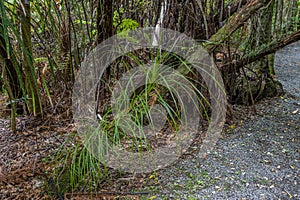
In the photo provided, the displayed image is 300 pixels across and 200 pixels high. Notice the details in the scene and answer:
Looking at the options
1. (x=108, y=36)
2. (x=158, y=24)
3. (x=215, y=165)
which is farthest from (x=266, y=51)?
(x=108, y=36)

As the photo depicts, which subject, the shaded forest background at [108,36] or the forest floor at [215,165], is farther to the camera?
the shaded forest background at [108,36]

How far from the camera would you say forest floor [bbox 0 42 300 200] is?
991 millimetres

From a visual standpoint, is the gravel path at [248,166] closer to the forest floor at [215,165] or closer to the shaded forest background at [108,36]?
the forest floor at [215,165]

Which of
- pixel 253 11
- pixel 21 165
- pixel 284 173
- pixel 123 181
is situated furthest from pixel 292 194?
pixel 21 165

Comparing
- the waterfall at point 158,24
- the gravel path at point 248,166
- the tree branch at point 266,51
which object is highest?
the waterfall at point 158,24

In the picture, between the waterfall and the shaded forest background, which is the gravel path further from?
the waterfall

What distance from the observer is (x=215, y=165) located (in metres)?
1.15

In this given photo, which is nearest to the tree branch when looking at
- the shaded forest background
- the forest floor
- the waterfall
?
the shaded forest background

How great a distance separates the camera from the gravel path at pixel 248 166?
3.23 feet

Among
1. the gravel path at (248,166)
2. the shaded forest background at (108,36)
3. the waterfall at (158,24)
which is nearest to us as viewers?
the gravel path at (248,166)

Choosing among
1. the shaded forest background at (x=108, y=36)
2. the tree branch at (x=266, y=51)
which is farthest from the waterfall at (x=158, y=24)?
the tree branch at (x=266, y=51)

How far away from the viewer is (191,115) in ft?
4.91

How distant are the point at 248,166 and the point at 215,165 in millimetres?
146

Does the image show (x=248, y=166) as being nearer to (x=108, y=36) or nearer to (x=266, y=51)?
(x=266, y=51)
